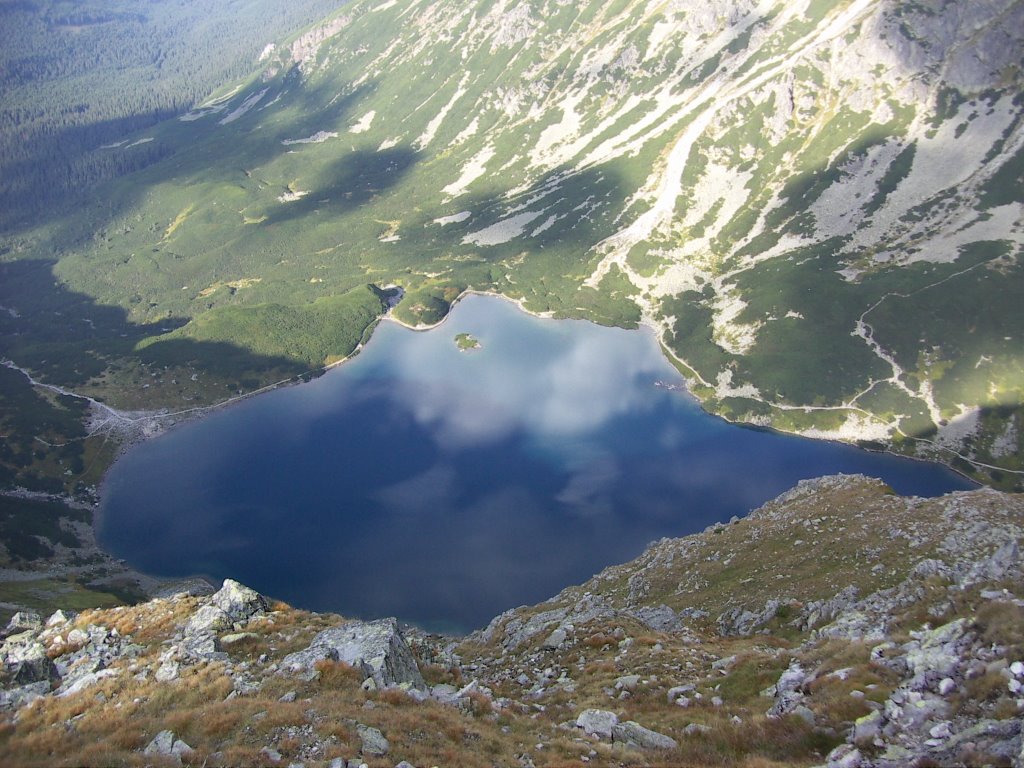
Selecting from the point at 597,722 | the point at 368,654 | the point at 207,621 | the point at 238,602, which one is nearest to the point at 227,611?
the point at 238,602

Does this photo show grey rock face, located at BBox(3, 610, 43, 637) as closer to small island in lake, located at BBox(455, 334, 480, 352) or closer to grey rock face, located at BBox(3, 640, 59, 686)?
grey rock face, located at BBox(3, 640, 59, 686)

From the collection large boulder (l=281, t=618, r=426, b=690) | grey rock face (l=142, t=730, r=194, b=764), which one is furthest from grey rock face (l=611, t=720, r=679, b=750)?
grey rock face (l=142, t=730, r=194, b=764)

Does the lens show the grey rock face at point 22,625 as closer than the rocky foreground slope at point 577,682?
No

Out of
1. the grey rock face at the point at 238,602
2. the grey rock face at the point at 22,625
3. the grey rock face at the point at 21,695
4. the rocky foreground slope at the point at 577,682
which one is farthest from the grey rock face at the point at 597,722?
the grey rock face at the point at 22,625

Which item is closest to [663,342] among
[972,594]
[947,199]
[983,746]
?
[947,199]

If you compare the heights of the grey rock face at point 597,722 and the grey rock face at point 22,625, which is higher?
the grey rock face at point 597,722

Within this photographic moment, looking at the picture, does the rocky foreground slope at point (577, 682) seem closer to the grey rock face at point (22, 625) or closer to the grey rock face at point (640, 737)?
the grey rock face at point (640, 737)
